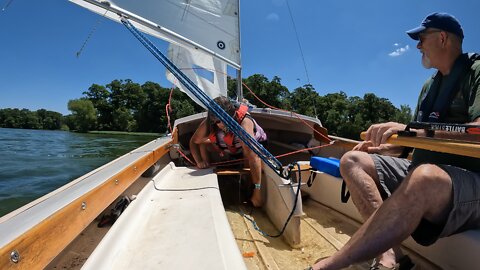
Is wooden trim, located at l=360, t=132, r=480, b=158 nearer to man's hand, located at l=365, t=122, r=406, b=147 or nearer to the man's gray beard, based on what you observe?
man's hand, located at l=365, t=122, r=406, b=147

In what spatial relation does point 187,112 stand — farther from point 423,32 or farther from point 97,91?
point 423,32

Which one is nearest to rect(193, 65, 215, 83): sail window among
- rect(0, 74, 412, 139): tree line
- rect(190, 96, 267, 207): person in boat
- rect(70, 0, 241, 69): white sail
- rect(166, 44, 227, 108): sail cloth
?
rect(166, 44, 227, 108): sail cloth

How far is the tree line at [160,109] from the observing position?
123 feet

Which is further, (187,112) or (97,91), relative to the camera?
(97,91)

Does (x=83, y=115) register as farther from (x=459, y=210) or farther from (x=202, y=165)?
(x=459, y=210)

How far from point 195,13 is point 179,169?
2201 mm

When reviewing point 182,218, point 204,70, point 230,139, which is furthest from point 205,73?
point 182,218

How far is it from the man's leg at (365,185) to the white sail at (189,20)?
251 cm

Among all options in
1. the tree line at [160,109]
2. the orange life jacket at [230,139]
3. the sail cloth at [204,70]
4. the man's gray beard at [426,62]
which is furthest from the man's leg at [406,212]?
the tree line at [160,109]

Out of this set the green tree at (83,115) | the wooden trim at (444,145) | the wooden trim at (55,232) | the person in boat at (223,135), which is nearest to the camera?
the wooden trim at (55,232)

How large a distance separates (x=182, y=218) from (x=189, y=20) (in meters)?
2.94

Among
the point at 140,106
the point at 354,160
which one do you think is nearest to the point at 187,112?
the point at 140,106

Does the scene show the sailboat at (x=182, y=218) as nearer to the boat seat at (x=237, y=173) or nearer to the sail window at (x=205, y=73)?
the boat seat at (x=237, y=173)

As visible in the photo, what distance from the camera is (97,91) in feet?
169
